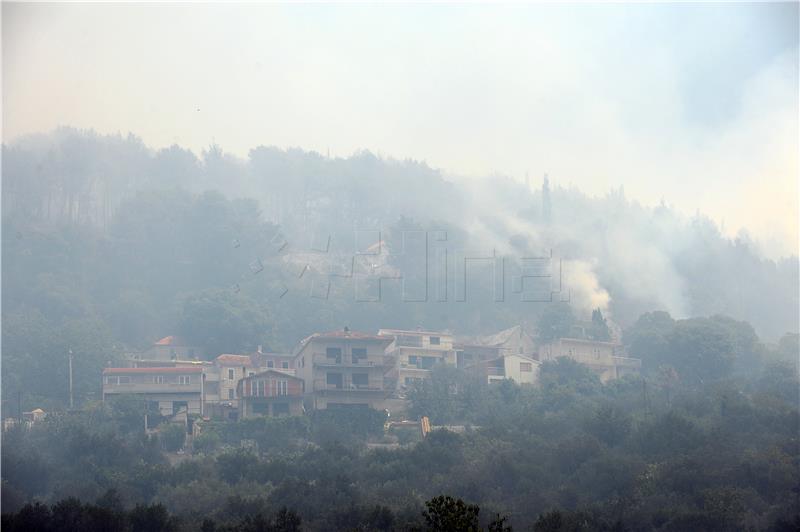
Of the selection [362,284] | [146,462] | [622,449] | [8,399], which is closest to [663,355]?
[622,449]

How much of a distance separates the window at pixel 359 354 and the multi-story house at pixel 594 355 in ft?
30.5

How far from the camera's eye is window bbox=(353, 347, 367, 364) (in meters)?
52.6

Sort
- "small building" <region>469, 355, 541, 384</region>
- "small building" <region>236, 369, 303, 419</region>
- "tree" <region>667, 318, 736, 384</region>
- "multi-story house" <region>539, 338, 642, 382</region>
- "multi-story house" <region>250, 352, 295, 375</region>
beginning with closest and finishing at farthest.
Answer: "small building" <region>236, 369, 303, 419</region> < "small building" <region>469, 355, 541, 384</region> < "tree" <region>667, 318, 736, 384</region> < "multi-story house" <region>250, 352, 295, 375</region> < "multi-story house" <region>539, 338, 642, 382</region>

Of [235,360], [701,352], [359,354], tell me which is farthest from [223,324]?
[701,352]

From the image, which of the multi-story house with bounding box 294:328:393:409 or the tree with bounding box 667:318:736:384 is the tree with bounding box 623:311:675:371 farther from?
the multi-story house with bounding box 294:328:393:409

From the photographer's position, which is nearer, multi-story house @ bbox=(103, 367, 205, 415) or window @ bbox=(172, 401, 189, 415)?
window @ bbox=(172, 401, 189, 415)

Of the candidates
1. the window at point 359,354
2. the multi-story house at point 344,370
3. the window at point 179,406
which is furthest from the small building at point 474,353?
the window at point 179,406

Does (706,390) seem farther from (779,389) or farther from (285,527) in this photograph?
(285,527)

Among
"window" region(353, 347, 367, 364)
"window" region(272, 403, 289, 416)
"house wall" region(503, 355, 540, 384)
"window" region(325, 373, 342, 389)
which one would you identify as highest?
"window" region(353, 347, 367, 364)

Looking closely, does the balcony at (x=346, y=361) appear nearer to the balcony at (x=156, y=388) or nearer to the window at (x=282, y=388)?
the window at (x=282, y=388)

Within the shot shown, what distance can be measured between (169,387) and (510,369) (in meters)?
14.4

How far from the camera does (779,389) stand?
51062 mm

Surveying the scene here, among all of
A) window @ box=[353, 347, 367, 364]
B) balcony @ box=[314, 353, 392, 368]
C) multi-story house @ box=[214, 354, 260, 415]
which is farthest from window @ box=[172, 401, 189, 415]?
window @ box=[353, 347, 367, 364]

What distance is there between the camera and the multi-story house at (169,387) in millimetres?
50906
